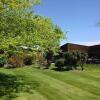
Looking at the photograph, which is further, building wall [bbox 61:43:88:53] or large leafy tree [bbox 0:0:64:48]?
building wall [bbox 61:43:88:53]

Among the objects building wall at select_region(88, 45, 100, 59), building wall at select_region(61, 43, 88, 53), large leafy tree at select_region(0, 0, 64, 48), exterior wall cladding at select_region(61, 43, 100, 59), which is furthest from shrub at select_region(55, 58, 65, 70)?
building wall at select_region(88, 45, 100, 59)

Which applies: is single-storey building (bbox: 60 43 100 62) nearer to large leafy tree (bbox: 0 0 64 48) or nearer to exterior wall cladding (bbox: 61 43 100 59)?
exterior wall cladding (bbox: 61 43 100 59)

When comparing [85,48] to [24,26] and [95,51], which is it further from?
[24,26]

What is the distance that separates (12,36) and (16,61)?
2257 centimetres

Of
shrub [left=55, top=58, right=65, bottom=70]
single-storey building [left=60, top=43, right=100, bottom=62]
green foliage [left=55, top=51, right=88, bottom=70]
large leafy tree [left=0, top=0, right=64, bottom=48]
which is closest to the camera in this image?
large leafy tree [left=0, top=0, right=64, bottom=48]

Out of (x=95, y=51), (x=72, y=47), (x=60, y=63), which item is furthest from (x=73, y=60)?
(x=95, y=51)

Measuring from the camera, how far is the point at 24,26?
24.6m

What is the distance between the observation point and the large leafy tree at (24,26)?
23266mm

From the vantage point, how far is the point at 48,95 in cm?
1931

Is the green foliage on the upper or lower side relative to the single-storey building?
lower

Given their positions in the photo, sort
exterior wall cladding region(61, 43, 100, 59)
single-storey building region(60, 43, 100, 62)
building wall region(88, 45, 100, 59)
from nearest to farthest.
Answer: single-storey building region(60, 43, 100, 62), exterior wall cladding region(61, 43, 100, 59), building wall region(88, 45, 100, 59)

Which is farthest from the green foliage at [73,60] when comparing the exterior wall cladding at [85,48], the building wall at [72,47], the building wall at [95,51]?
the building wall at [95,51]

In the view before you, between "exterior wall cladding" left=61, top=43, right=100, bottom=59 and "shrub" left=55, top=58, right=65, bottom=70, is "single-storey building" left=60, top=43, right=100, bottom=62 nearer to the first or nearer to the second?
"exterior wall cladding" left=61, top=43, right=100, bottom=59

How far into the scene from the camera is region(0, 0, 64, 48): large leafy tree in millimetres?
23266
